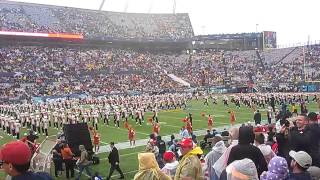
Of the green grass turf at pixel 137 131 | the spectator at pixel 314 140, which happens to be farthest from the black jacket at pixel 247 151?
the green grass turf at pixel 137 131

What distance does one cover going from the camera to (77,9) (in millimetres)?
70750

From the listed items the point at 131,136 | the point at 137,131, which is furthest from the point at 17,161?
the point at 137,131

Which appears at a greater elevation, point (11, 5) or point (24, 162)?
point (11, 5)

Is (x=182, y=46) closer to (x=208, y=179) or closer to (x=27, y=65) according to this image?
(x=27, y=65)

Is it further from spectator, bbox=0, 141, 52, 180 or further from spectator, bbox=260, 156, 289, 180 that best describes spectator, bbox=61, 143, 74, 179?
spectator, bbox=0, 141, 52, 180

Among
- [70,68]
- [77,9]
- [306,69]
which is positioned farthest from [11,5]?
[306,69]

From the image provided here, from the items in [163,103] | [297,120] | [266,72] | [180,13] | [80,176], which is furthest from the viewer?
[180,13]

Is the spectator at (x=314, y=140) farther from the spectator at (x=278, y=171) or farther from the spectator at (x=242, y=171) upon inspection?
the spectator at (x=242, y=171)

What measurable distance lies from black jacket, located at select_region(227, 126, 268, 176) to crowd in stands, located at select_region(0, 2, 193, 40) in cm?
5460

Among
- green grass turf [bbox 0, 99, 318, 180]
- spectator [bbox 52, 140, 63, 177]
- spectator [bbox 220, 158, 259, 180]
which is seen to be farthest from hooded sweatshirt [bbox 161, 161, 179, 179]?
spectator [bbox 52, 140, 63, 177]

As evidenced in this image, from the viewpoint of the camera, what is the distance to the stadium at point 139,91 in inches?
247

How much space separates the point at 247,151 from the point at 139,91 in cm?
4700

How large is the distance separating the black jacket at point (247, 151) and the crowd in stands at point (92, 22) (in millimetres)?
54603

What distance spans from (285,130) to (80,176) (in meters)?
6.95
